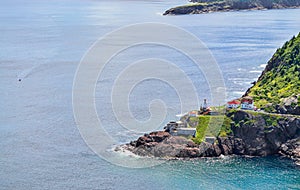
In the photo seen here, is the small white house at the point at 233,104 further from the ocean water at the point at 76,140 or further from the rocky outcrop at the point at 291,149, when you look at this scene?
the ocean water at the point at 76,140

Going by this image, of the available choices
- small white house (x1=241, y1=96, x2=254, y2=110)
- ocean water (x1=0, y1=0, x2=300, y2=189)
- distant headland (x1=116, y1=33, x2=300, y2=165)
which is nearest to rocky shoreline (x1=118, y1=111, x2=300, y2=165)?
distant headland (x1=116, y1=33, x2=300, y2=165)

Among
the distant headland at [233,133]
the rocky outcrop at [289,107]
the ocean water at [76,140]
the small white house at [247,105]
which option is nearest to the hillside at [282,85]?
the rocky outcrop at [289,107]

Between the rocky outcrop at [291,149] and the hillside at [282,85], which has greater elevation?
the hillside at [282,85]

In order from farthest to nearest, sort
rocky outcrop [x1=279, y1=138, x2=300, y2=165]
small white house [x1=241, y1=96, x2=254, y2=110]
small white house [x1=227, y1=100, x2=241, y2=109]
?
small white house [x1=227, y1=100, x2=241, y2=109] → small white house [x1=241, y1=96, x2=254, y2=110] → rocky outcrop [x1=279, y1=138, x2=300, y2=165]

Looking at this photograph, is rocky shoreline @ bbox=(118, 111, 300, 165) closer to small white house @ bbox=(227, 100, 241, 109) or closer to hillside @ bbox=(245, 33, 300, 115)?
small white house @ bbox=(227, 100, 241, 109)

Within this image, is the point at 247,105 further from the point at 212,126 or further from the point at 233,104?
the point at 212,126

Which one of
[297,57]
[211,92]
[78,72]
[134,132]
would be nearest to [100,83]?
[78,72]
